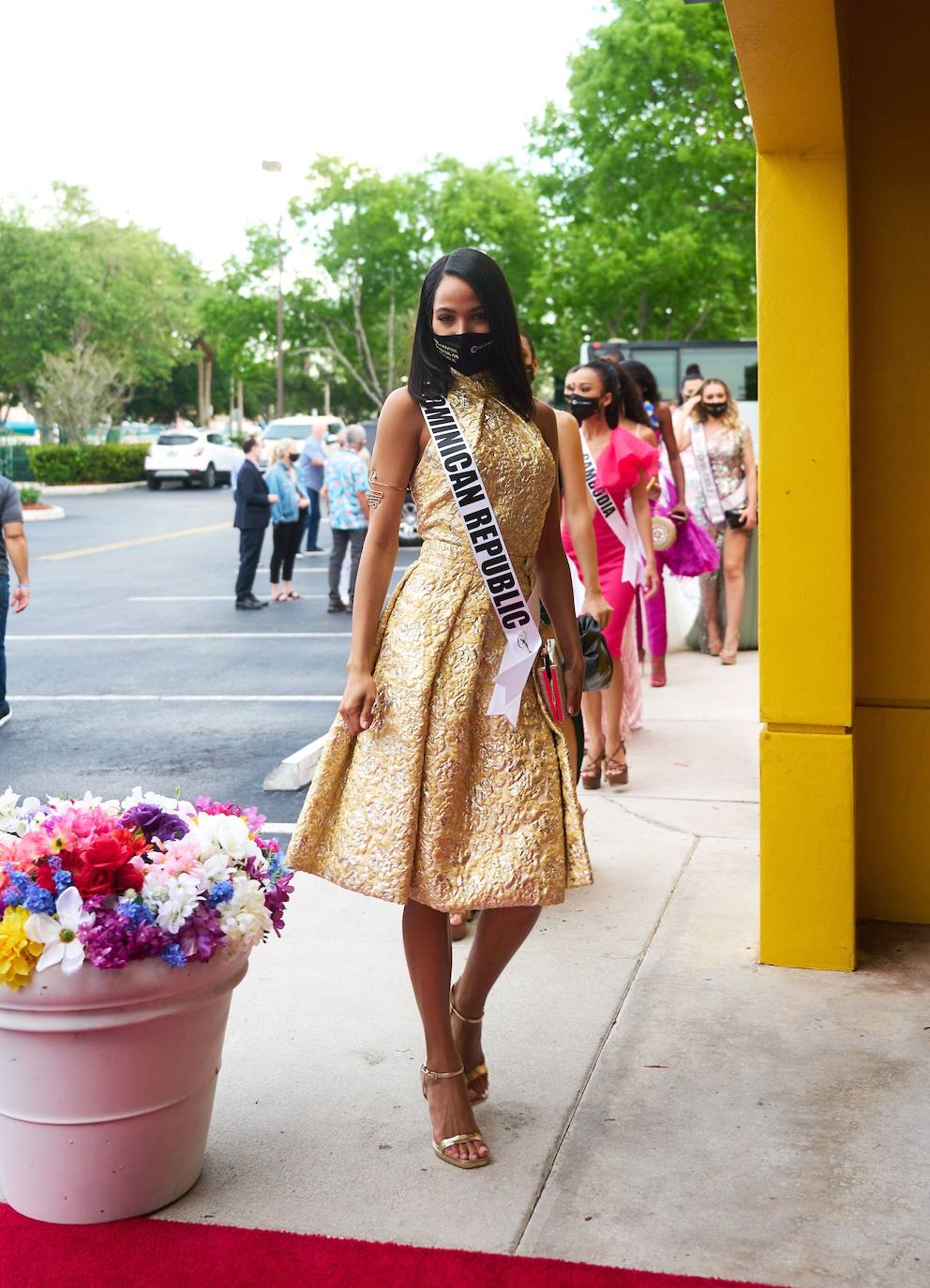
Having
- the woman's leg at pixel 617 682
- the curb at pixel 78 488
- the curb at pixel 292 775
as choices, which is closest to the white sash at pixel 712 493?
the woman's leg at pixel 617 682

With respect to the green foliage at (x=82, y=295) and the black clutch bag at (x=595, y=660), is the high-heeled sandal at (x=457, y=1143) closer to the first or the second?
the black clutch bag at (x=595, y=660)

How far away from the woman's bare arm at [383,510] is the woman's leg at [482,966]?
21.7 inches

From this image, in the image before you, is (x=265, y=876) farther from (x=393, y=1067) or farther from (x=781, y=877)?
(x=781, y=877)

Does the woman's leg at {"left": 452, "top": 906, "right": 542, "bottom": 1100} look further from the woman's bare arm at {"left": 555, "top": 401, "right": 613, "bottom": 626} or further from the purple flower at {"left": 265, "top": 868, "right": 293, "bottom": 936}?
the woman's bare arm at {"left": 555, "top": 401, "right": 613, "bottom": 626}

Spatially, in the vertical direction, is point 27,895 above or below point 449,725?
below

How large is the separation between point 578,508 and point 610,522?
105 centimetres

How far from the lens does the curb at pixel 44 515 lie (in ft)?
93.7

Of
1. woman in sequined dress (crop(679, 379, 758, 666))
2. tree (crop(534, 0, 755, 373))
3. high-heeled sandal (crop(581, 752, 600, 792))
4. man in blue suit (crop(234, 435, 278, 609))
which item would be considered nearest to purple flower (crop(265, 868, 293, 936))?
high-heeled sandal (crop(581, 752, 600, 792))

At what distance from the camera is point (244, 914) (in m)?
2.94

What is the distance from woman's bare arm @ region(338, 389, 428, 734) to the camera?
3.25 metres

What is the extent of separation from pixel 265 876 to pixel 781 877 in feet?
6.09

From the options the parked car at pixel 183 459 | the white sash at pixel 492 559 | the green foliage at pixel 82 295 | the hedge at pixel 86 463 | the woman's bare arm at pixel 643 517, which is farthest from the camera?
the green foliage at pixel 82 295

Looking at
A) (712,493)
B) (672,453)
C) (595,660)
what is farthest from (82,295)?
(595,660)

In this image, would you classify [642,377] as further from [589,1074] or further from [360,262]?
[360,262]
